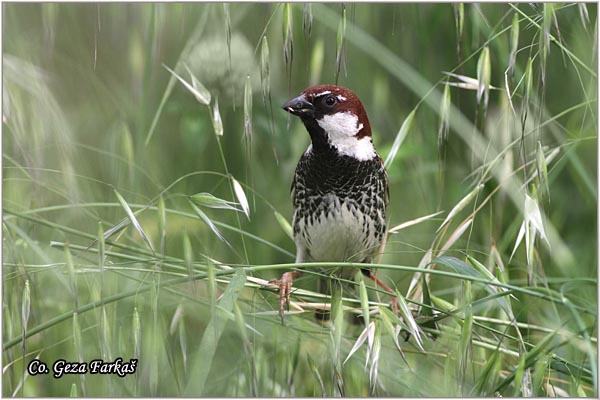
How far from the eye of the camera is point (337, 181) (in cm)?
215

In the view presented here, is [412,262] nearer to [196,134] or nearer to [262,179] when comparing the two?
[262,179]

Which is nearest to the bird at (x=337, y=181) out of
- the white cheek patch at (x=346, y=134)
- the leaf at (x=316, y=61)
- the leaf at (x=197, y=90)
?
the white cheek patch at (x=346, y=134)

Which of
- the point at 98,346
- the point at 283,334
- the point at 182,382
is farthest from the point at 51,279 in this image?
the point at 283,334

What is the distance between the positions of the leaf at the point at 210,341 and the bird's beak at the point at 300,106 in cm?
63

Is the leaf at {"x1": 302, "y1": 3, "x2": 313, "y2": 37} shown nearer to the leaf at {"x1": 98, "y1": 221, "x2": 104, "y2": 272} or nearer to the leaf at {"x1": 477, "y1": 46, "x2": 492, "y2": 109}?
the leaf at {"x1": 477, "y1": 46, "x2": 492, "y2": 109}

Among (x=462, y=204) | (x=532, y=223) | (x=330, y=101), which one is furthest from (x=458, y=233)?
(x=330, y=101)

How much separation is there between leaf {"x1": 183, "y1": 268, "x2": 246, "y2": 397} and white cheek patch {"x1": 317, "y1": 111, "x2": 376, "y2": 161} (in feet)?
2.29

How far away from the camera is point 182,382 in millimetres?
1612

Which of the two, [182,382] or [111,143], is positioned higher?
[111,143]

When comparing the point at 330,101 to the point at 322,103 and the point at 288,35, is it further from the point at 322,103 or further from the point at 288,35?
the point at 288,35

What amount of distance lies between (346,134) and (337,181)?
0.14 m

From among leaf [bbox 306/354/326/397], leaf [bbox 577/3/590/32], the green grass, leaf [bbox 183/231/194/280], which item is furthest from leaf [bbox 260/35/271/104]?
leaf [bbox 577/3/590/32]

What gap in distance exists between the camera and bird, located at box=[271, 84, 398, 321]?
6.86ft

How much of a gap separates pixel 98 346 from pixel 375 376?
1.94 ft
